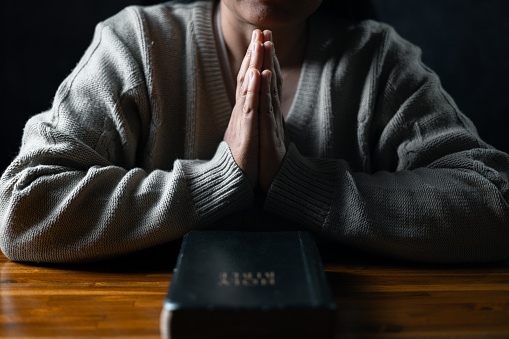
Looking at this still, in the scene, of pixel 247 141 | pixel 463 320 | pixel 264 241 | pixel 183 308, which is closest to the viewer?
pixel 183 308

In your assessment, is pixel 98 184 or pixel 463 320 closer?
pixel 463 320

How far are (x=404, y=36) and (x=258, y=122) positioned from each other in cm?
87

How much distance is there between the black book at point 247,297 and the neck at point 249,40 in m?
0.52

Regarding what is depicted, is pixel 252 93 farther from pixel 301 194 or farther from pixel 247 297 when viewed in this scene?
pixel 247 297

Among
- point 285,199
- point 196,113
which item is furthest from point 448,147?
point 196,113

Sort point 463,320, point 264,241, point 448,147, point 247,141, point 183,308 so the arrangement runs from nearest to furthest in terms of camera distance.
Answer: point 183,308, point 463,320, point 264,241, point 247,141, point 448,147

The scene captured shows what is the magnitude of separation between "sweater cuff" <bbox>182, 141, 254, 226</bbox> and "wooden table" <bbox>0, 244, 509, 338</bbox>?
0.32ft

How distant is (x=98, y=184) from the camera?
874mm

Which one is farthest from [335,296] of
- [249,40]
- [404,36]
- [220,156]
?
A: [404,36]

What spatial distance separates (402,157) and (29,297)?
666 mm

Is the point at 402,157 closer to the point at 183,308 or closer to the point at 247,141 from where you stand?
the point at 247,141

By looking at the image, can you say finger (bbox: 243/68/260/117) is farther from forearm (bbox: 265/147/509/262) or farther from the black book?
the black book

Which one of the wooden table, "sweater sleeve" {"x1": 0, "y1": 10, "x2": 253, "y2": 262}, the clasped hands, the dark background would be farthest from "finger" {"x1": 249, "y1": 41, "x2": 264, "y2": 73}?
the dark background

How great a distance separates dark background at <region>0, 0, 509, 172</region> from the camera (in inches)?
55.2
